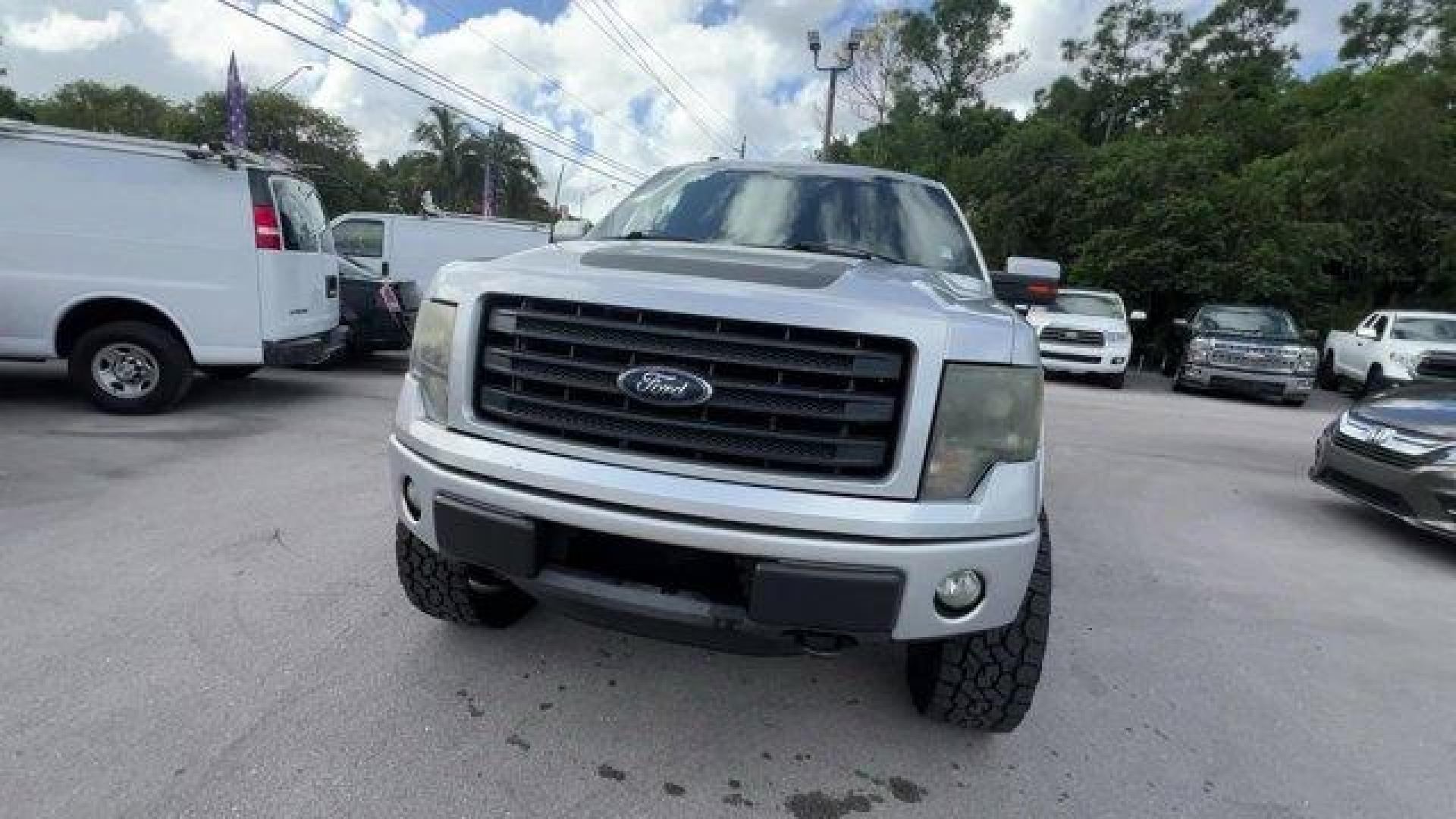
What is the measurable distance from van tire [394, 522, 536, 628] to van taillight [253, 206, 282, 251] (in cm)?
441

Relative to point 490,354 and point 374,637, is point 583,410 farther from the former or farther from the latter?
point 374,637

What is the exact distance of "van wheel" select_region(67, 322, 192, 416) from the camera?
19.9ft

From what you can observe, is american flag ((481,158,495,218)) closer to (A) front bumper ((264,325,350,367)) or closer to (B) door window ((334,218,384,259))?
(B) door window ((334,218,384,259))

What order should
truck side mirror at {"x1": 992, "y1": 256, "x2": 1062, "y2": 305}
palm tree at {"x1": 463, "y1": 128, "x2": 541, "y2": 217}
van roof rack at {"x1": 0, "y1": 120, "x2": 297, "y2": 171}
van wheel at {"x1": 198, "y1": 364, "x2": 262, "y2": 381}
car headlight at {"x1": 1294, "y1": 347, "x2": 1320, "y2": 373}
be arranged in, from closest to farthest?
truck side mirror at {"x1": 992, "y1": 256, "x2": 1062, "y2": 305}
van roof rack at {"x1": 0, "y1": 120, "x2": 297, "y2": 171}
van wheel at {"x1": 198, "y1": 364, "x2": 262, "y2": 381}
car headlight at {"x1": 1294, "y1": 347, "x2": 1320, "y2": 373}
palm tree at {"x1": 463, "y1": 128, "x2": 541, "y2": 217}

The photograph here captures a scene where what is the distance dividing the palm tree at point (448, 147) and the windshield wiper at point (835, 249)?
1750 inches

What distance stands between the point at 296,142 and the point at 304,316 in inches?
1868

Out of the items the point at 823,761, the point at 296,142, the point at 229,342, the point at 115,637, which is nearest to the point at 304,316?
the point at 229,342

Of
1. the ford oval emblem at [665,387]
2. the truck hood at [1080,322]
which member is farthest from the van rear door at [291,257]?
the truck hood at [1080,322]

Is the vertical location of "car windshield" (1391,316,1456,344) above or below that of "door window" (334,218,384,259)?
above

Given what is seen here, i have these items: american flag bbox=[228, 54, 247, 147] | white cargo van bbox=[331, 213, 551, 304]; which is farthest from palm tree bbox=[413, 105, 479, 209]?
white cargo van bbox=[331, 213, 551, 304]

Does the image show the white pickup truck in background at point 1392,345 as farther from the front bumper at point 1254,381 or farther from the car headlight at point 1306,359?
the front bumper at point 1254,381

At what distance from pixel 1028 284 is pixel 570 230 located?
7.19 feet

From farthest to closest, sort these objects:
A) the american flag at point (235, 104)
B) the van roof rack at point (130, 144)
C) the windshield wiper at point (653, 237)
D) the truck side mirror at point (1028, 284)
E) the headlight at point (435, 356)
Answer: the american flag at point (235, 104) < the van roof rack at point (130, 144) < the truck side mirror at point (1028, 284) < the windshield wiper at point (653, 237) < the headlight at point (435, 356)

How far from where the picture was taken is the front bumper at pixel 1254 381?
12930 mm
